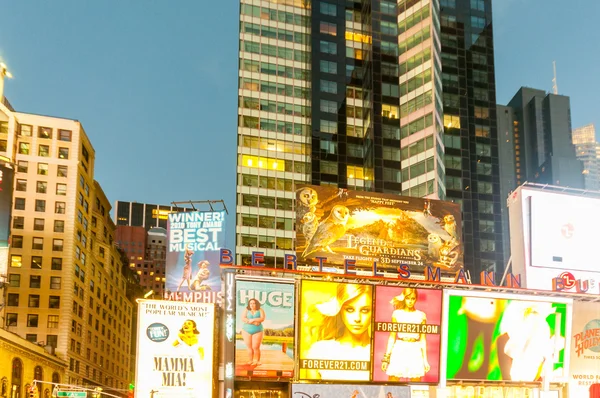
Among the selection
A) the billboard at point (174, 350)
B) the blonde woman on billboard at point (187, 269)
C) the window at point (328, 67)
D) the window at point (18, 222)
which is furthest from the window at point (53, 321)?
the billboard at point (174, 350)

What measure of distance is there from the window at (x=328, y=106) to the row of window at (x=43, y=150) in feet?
139

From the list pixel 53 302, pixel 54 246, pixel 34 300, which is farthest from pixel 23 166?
pixel 53 302

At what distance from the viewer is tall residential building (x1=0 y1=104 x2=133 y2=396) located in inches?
4377

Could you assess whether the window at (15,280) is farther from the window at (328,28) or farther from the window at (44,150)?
the window at (328,28)

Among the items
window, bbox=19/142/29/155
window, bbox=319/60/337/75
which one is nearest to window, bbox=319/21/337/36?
window, bbox=319/60/337/75

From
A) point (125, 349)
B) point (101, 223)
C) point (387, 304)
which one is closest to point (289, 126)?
point (101, 223)

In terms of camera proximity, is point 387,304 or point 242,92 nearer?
point 387,304

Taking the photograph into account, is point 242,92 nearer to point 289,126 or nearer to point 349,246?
point 289,126

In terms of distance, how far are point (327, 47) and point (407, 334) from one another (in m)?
89.6

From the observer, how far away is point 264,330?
47.5m

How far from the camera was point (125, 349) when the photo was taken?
162 m

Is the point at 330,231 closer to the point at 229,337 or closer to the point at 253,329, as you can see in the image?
the point at 253,329

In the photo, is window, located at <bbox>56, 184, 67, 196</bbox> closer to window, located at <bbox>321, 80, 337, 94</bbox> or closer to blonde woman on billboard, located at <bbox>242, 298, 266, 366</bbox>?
window, located at <bbox>321, 80, 337, 94</bbox>

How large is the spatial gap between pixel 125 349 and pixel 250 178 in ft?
201
